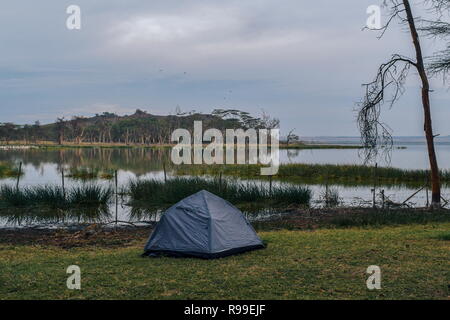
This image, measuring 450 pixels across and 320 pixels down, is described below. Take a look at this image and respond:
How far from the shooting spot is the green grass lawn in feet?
22.8

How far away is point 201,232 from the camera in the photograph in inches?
386

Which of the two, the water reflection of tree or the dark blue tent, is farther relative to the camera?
the water reflection of tree

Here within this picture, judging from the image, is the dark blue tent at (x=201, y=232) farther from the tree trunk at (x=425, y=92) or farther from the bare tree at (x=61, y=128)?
the bare tree at (x=61, y=128)

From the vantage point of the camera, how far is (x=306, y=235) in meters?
12.5

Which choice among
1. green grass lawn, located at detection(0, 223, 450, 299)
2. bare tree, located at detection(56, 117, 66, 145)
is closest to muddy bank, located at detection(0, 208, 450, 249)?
green grass lawn, located at detection(0, 223, 450, 299)

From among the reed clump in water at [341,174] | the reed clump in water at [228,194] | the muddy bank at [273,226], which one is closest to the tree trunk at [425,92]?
the muddy bank at [273,226]

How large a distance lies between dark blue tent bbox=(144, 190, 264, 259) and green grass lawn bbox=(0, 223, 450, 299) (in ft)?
0.91

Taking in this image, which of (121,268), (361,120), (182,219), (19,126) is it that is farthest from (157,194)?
(19,126)

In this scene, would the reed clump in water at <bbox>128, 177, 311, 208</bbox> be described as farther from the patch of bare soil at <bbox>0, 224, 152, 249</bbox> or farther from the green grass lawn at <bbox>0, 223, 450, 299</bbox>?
the green grass lawn at <bbox>0, 223, 450, 299</bbox>

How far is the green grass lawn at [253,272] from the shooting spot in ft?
22.8

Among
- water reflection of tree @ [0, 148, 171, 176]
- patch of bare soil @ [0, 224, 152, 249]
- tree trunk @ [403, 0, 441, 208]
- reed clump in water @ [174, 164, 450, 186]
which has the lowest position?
patch of bare soil @ [0, 224, 152, 249]
